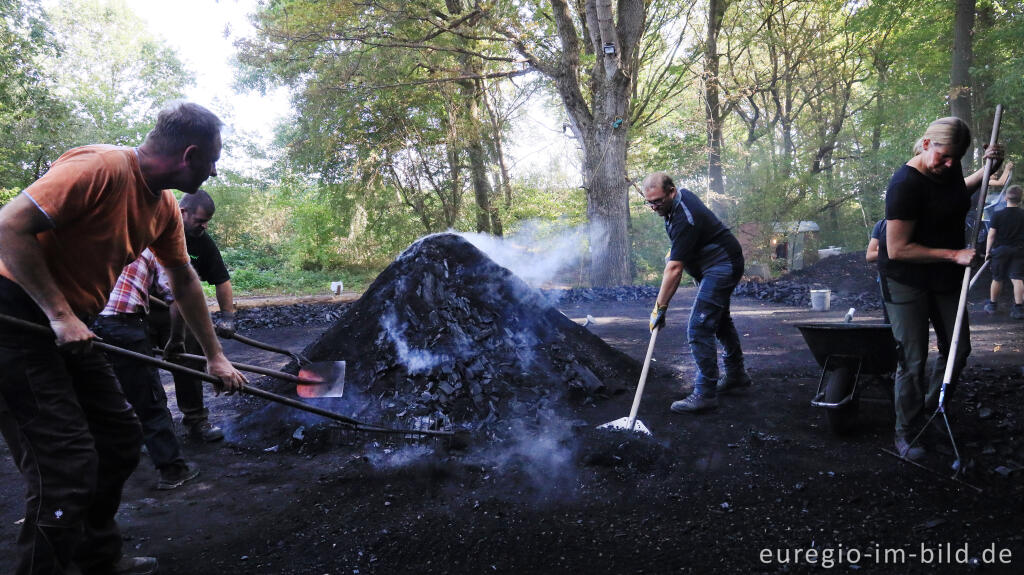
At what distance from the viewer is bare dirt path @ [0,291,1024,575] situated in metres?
2.51

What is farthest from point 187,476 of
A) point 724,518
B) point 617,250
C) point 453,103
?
point 453,103

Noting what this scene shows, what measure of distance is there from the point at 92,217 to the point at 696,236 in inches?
152

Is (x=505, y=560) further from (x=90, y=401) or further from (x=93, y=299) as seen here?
(x=93, y=299)

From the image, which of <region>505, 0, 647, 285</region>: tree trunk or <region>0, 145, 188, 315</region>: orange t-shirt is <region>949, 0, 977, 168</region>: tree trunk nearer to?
<region>505, 0, 647, 285</region>: tree trunk

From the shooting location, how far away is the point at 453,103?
15.5 m

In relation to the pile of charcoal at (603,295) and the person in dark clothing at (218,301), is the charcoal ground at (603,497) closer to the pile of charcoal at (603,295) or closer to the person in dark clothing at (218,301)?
the person in dark clothing at (218,301)

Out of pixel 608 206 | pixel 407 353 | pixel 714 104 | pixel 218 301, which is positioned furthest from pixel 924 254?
pixel 714 104

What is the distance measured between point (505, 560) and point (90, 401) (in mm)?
1926

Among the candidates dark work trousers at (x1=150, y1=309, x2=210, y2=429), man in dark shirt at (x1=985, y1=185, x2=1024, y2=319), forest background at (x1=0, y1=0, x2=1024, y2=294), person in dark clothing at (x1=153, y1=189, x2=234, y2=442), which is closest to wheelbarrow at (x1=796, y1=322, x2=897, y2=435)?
person in dark clothing at (x1=153, y1=189, x2=234, y2=442)

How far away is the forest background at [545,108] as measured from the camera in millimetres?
12195

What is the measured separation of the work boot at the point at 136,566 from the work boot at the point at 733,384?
425 cm

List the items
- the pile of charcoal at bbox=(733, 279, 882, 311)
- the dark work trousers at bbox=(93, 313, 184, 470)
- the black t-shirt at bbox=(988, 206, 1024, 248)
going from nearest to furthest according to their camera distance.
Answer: the dark work trousers at bbox=(93, 313, 184, 470)
the black t-shirt at bbox=(988, 206, 1024, 248)
the pile of charcoal at bbox=(733, 279, 882, 311)

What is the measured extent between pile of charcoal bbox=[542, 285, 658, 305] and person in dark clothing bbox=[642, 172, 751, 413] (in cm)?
721

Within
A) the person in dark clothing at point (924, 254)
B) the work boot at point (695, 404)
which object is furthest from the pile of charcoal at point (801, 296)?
the person in dark clothing at point (924, 254)
